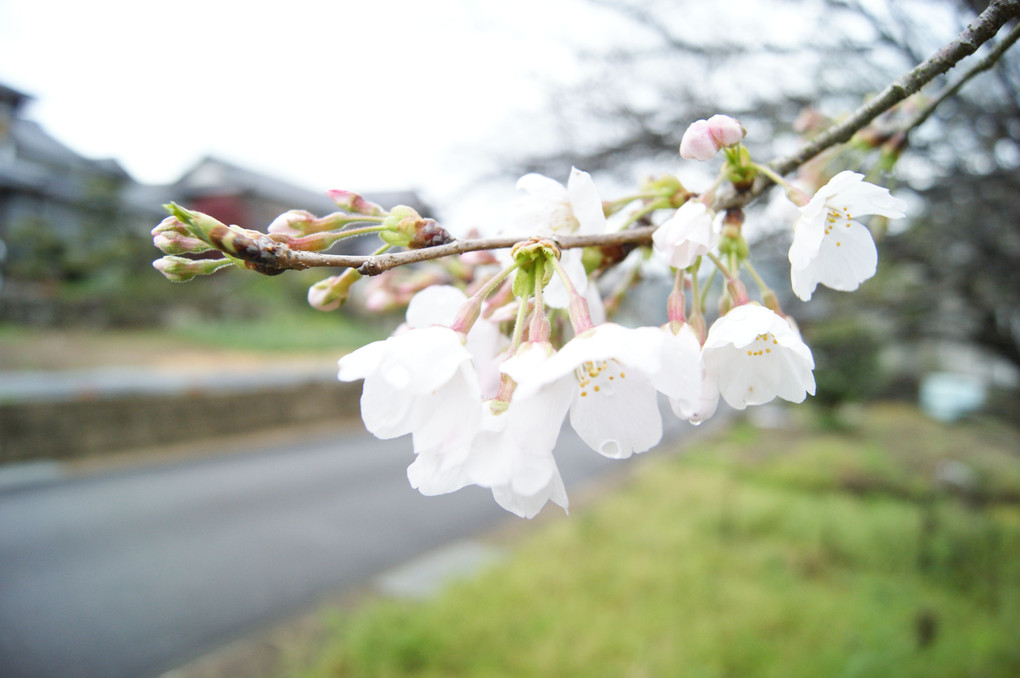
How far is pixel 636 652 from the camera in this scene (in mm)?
3738

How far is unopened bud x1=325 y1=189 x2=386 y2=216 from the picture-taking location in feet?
2.61

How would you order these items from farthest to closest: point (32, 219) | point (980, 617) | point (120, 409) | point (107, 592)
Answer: point (32, 219) → point (120, 409) → point (107, 592) → point (980, 617)

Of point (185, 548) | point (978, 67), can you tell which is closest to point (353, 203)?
point (978, 67)

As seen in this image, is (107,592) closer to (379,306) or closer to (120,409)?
(120,409)

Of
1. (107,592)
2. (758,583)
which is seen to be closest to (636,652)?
(758,583)

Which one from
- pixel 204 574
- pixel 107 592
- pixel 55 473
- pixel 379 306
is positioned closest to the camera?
pixel 379 306

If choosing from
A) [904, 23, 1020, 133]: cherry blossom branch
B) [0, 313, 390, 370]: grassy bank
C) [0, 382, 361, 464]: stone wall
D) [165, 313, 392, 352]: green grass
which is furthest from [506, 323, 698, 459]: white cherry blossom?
[165, 313, 392, 352]: green grass

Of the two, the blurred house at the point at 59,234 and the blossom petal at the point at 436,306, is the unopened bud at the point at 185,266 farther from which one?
the blurred house at the point at 59,234

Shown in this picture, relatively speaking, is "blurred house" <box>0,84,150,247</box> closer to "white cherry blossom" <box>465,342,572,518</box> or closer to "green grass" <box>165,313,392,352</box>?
"green grass" <box>165,313,392,352</box>

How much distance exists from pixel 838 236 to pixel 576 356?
0.49 metres

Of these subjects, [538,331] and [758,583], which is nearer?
[538,331]

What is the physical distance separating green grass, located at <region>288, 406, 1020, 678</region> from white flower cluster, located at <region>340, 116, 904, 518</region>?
337cm

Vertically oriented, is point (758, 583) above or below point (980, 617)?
above

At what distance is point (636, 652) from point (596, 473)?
6.42 meters
